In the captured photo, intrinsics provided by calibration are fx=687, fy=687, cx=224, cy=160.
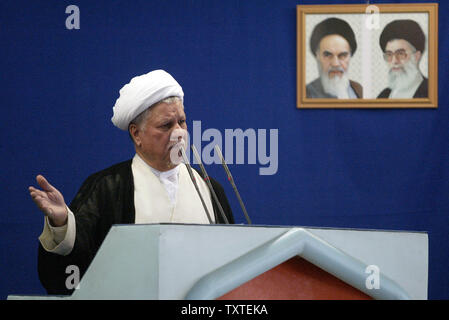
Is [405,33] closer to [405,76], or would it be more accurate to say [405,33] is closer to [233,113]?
[405,76]

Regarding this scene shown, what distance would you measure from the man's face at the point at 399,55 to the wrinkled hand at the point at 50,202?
6.54ft

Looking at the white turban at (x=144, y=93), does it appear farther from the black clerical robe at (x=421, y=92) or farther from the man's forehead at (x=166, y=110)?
the black clerical robe at (x=421, y=92)

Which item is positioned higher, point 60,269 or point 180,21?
point 180,21

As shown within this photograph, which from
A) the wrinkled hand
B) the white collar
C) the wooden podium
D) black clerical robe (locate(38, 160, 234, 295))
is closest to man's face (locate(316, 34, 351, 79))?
black clerical robe (locate(38, 160, 234, 295))

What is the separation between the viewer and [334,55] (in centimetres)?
317

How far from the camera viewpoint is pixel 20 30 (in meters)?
3.12

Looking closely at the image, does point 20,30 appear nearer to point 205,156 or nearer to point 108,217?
point 205,156

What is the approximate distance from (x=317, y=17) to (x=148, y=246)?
227 centimetres

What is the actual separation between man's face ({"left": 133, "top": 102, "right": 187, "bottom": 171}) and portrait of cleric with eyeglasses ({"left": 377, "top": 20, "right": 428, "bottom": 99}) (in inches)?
54.3

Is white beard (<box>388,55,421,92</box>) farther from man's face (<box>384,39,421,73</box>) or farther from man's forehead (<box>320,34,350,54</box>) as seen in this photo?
man's forehead (<box>320,34,350,54</box>)

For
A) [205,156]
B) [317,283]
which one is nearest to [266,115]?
[205,156]

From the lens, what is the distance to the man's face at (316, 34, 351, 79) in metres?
3.16

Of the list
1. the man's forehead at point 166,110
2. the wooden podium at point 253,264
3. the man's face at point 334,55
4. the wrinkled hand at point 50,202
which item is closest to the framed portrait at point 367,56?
the man's face at point 334,55

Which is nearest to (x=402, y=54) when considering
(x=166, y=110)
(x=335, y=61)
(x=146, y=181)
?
(x=335, y=61)
